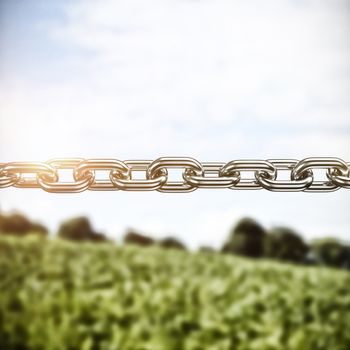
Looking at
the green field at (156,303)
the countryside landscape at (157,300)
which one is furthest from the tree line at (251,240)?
the green field at (156,303)

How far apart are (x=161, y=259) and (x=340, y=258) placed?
1.67 metres

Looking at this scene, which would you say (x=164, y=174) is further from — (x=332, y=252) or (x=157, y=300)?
(x=332, y=252)

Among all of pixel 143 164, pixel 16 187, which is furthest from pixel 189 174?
pixel 16 187

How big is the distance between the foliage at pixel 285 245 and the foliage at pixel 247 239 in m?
0.07

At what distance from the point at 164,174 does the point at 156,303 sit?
1.53 m

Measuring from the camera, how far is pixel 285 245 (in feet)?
13.3

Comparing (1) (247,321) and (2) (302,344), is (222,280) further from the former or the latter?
(2) (302,344)

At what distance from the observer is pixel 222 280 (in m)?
2.72

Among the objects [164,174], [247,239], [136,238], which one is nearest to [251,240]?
[247,239]

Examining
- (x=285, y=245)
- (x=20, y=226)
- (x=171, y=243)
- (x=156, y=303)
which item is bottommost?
(x=156, y=303)

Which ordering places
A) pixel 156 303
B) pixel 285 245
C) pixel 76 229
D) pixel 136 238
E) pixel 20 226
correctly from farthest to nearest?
pixel 285 245, pixel 76 229, pixel 20 226, pixel 136 238, pixel 156 303

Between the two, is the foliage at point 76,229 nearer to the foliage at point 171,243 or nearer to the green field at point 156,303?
the foliage at point 171,243

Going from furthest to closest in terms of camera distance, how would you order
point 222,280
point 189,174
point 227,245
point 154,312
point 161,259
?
point 227,245 < point 161,259 < point 222,280 < point 154,312 < point 189,174

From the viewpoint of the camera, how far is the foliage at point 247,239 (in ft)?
13.2
